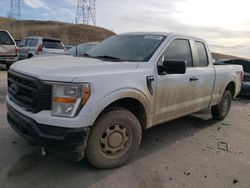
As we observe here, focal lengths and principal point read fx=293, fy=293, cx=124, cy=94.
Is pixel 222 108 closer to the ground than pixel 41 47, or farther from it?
closer to the ground

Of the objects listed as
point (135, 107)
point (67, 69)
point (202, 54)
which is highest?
point (202, 54)

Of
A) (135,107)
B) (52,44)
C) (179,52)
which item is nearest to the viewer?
(135,107)

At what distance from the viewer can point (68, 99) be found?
3.31 meters

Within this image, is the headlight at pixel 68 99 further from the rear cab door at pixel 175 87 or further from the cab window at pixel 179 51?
the cab window at pixel 179 51

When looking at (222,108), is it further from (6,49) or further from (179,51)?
(6,49)

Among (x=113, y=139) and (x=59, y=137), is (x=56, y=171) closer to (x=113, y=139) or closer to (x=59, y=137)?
(x=59, y=137)

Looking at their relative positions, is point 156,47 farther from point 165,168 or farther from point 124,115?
point 165,168

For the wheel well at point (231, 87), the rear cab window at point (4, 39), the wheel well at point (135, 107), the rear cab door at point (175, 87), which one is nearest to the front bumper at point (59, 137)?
the wheel well at point (135, 107)

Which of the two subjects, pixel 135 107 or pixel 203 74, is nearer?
pixel 135 107

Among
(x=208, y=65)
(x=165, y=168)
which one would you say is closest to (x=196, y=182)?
(x=165, y=168)

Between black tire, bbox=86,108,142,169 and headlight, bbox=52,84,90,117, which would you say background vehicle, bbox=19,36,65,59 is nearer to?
black tire, bbox=86,108,142,169

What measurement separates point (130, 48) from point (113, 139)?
5.37ft

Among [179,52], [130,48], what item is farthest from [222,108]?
[130,48]

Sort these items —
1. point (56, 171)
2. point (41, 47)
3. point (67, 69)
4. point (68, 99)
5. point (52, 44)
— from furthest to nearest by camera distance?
1. point (52, 44)
2. point (41, 47)
3. point (56, 171)
4. point (67, 69)
5. point (68, 99)
